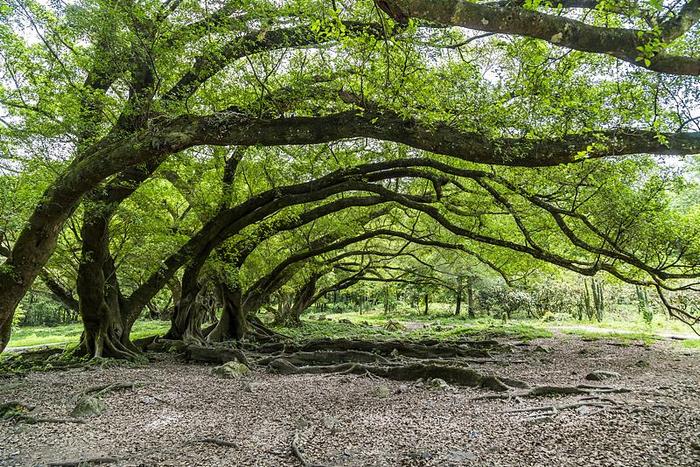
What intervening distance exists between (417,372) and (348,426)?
3259 millimetres

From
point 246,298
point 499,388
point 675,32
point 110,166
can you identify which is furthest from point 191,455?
point 246,298

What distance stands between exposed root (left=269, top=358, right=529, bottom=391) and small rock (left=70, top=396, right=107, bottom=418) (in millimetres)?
4129

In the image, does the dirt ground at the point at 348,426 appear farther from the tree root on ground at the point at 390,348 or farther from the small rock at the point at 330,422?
the tree root on ground at the point at 390,348

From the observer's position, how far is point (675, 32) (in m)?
3.39

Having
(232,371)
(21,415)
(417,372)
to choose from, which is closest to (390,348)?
(417,372)

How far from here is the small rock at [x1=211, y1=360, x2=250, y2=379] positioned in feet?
29.0

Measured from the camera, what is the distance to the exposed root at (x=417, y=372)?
712 cm

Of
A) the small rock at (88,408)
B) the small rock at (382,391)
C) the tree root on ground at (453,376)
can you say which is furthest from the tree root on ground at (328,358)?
the small rock at (88,408)

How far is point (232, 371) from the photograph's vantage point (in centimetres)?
895

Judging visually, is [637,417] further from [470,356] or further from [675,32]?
[470,356]

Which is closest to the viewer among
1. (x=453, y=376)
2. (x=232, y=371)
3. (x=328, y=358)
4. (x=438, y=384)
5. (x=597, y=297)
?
(x=438, y=384)

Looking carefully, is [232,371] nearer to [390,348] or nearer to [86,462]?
[390,348]

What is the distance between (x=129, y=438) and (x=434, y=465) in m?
3.36

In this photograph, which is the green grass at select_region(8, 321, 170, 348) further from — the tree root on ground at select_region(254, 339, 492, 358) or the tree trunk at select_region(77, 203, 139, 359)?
the tree root on ground at select_region(254, 339, 492, 358)
